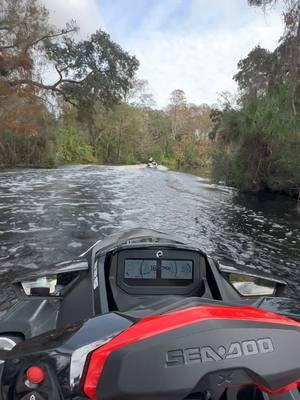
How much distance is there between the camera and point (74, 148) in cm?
6053

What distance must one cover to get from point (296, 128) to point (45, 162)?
105 ft

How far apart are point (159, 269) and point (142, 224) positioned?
8.76m

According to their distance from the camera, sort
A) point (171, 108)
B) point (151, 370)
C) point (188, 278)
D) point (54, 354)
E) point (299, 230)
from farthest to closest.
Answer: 1. point (171, 108)
2. point (299, 230)
3. point (188, 278)
4. point (54, 354)
5. point (151, 370)

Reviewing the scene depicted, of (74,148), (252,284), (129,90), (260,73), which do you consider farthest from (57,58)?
(74,148)

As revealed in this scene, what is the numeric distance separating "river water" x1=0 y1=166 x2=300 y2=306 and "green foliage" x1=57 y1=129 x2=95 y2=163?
1569 inches

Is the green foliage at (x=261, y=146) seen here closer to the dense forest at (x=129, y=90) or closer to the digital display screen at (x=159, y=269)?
the dense forest at (x=129, y=90)

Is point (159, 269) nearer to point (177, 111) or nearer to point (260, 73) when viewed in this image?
point (260, 73)

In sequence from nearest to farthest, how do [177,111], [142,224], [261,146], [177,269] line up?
[177,269]
[142,224]
[261,146]
[177,111]

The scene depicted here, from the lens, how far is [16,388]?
1269 millimetres

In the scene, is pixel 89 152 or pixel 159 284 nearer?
Result: pixel 159 284

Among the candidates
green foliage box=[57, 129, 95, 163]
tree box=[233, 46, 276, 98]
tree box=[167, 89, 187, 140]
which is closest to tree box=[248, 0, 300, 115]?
tree box=[233, 46, 276, 98]

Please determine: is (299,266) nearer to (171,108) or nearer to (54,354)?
(54,354)

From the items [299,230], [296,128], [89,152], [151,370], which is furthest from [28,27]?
[89,152]

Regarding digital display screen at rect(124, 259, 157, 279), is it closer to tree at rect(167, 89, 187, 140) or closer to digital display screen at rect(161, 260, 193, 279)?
digital display screen at rect(161, 260, 193, 279)
